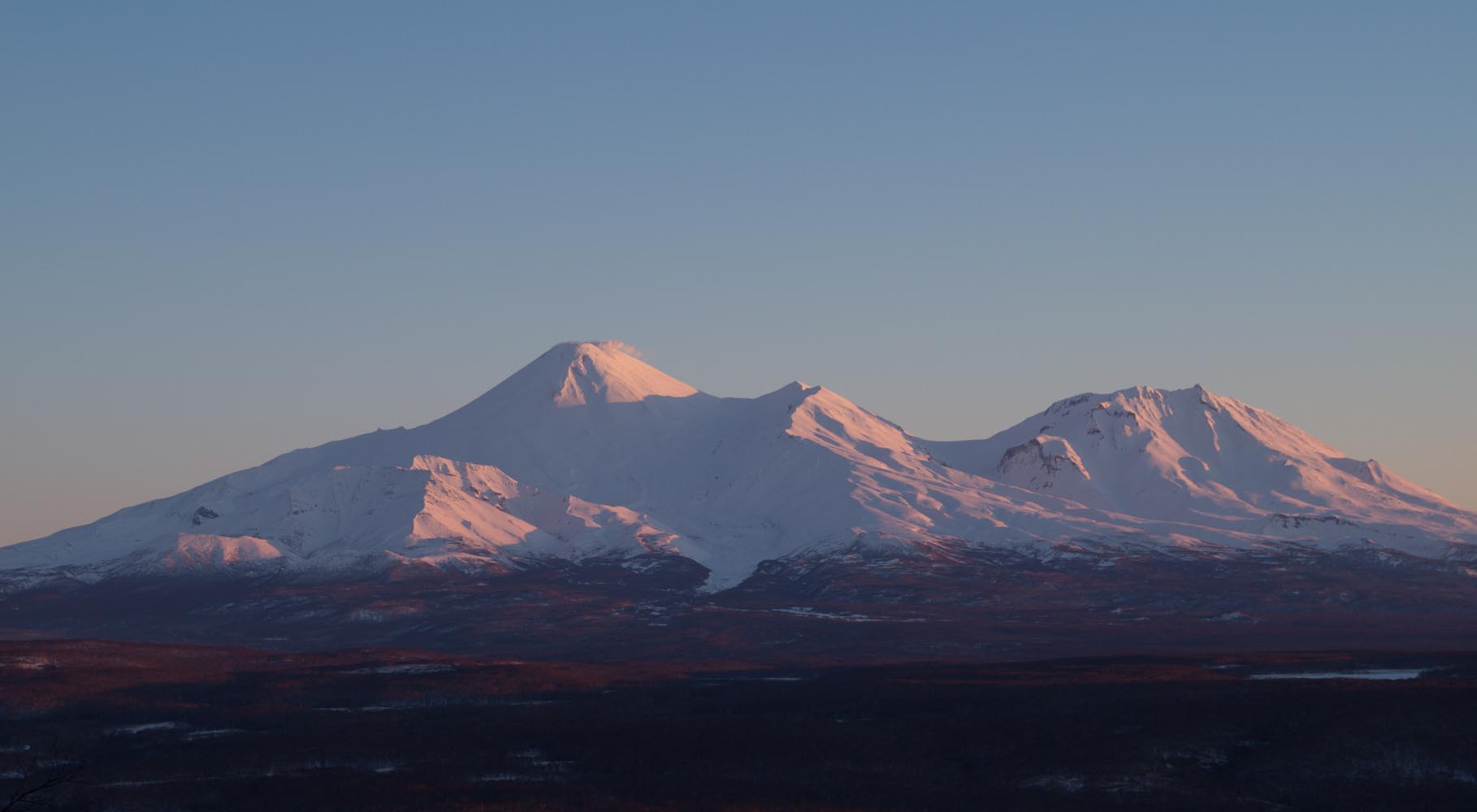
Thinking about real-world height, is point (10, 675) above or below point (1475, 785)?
above

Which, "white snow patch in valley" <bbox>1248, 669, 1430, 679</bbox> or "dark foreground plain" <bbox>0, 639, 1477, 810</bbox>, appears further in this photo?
"white snow patch in valley" <bbox>1248, 669, 1430, 679</bbox>

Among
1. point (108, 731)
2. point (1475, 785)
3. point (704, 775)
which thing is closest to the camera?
point (1475, 785)

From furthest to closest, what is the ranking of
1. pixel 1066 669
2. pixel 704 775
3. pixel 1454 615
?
pixel 1454 615
pixel 1066 669
pixel 704 775

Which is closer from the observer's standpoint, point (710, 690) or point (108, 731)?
point (108, 731)

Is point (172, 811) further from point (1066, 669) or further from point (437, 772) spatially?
point (1066, 669)

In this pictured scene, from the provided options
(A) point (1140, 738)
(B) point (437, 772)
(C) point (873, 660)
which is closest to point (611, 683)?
(C) point (873, 660)

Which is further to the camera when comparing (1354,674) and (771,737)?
(1354,674)

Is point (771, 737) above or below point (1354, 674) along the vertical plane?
above

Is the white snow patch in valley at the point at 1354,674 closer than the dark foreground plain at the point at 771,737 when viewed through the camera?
No
